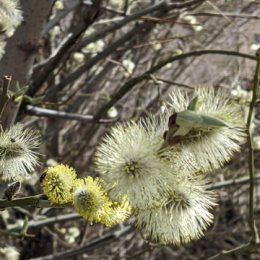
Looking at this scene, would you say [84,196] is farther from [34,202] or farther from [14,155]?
[14,155]

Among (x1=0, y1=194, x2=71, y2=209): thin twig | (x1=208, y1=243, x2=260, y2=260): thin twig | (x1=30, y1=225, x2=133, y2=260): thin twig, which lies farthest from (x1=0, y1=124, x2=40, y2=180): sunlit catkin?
(x1=30, y1=225, x2=133, y2=260): thin twig

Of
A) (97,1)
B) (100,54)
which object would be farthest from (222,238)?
(97,1)

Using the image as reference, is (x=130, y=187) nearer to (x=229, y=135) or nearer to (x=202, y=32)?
(x=229, y=135)

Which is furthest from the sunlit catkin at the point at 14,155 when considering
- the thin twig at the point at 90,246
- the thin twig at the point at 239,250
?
the thin twig at the point at 90,246

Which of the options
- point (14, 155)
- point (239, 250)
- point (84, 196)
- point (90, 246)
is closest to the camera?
point (84, 196)

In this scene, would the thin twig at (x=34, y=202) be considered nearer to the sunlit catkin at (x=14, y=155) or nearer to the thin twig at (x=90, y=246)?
the sunlit catkin at (x=14, y=155)

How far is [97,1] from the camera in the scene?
263cm

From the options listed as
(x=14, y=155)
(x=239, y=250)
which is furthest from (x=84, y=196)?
(x=239, y=250)

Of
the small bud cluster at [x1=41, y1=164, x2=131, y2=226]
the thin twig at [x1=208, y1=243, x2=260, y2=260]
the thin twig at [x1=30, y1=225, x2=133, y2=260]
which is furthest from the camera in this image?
the thin twig at [x1=30, y1=225, x2=133, y2=260]

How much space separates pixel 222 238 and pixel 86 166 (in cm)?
188

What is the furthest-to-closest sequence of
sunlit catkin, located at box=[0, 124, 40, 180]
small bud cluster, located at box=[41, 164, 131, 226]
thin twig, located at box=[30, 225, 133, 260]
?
thin twig, located at box=[30, 225, 133, 260]
sunlit catkin, located at box=[0, 124, 40, 180]
small bud cluster, located at box=[41, 164, 131, 226]

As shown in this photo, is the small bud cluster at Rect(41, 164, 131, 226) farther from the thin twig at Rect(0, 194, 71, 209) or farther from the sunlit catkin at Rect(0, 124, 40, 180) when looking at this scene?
the sunlit catkin at Rect(0, 124, 40, 180)

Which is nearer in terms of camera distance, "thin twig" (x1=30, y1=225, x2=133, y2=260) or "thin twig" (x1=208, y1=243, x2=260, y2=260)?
"thin twig" (x1=208, y1=243, x2=260, y2=260)

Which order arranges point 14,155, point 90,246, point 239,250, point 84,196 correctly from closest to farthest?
1. point 84,196
2. point 14,155
3. point 239,250
4. point 90,246
